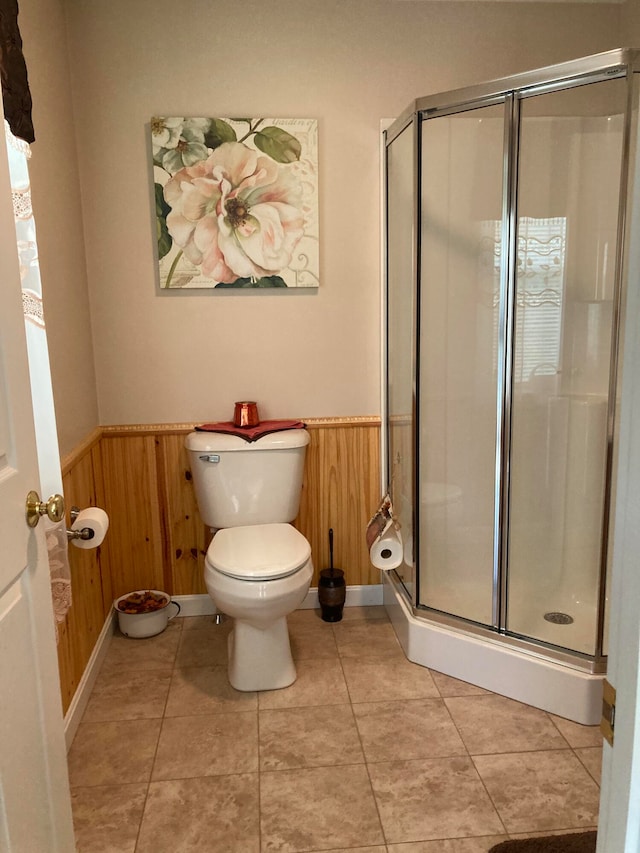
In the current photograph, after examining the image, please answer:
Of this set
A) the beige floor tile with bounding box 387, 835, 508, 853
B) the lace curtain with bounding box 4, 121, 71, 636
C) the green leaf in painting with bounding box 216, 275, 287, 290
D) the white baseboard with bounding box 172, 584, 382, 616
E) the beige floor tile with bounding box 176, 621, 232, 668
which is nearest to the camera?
the lace curtain with bounding box 4, 121, 71, 636

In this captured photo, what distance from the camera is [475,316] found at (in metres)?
2.50

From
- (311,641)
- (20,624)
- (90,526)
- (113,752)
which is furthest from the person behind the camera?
(311,641)

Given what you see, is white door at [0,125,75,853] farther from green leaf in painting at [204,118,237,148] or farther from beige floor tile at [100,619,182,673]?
green leaf in painting at [204,118,237,148]

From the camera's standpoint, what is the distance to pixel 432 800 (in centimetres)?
189

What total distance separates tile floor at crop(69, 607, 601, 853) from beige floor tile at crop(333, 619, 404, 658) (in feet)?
0.09

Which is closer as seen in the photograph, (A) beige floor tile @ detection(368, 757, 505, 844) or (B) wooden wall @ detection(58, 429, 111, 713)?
(A) beige floor tile @ detection(368, 757, 505, 844)

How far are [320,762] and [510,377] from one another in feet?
4.48

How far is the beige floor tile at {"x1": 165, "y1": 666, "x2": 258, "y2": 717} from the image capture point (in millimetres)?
2350

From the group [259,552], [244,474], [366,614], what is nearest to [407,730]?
[259,552]

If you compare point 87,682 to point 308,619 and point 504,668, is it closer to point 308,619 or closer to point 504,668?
point 308,619

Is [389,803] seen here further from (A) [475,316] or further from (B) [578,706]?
(A) [475,316]

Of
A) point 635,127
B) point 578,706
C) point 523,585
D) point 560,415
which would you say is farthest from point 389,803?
point 635,127

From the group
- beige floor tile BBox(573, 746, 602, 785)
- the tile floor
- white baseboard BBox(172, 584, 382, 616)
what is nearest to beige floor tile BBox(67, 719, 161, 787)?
the tile floor

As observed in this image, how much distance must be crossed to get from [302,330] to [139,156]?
3.05 ft
